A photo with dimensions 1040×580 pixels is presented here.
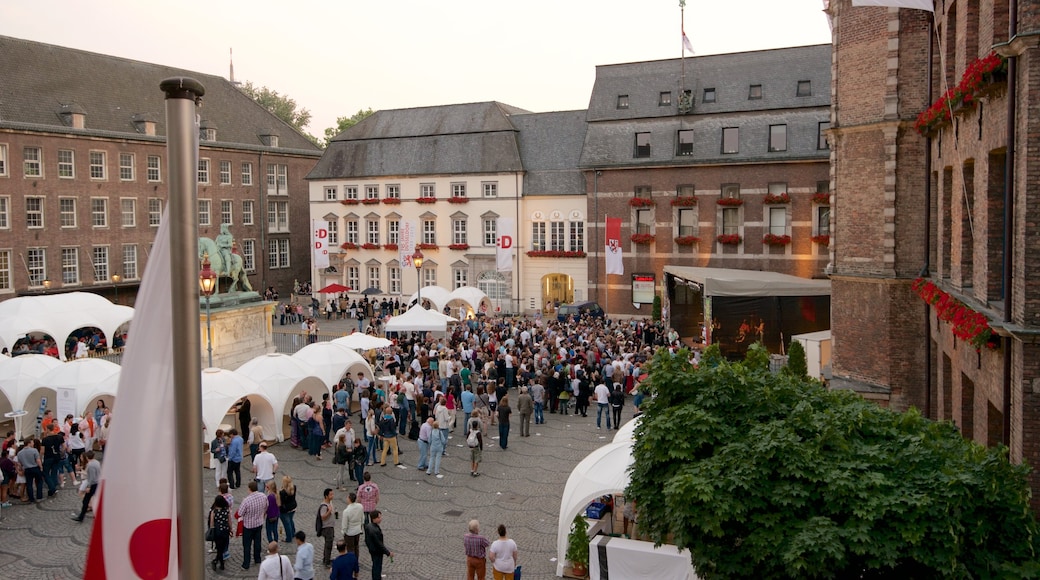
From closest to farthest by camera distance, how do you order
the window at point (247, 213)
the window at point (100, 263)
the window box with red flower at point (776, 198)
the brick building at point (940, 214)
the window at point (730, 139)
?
the brick building at point (940, 214), the window box with red flower at point (776, 198), the window at point (730, 139), the window at point (100, 263), the window at point (247, 213)

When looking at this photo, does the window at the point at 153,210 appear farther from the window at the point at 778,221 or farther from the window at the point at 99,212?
the window at the point at 778,221

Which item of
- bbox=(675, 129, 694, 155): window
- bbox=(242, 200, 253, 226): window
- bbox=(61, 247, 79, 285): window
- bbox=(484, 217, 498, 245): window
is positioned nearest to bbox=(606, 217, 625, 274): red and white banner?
bbox=(675, 129, 694, 155): window

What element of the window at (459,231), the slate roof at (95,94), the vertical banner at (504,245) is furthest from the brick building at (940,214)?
the slate roof at (95,94)

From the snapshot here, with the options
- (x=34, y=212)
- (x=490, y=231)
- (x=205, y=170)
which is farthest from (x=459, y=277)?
(x=34, y=212)

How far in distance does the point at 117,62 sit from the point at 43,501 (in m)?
41.6

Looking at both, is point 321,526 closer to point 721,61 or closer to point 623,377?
point 623,377

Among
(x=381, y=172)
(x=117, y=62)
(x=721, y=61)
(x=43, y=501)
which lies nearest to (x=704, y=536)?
(x=43, y=501)

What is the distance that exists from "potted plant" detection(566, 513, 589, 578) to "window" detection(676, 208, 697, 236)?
3182 cm

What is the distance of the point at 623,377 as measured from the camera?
85.9 feet

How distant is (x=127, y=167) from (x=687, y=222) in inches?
1224

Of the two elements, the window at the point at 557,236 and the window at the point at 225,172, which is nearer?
the window at the point at 557,236

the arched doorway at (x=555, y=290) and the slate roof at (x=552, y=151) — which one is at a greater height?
the slate roof at (x=552, y=151)

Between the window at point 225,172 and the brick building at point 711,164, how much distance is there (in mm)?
23523

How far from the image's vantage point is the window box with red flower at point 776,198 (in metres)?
42.0
